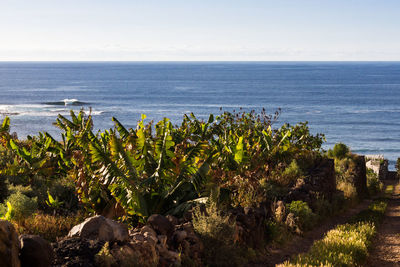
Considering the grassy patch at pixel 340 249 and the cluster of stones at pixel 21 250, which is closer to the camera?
the cluster of stones at pixel 21 250

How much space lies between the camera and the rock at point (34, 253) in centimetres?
604

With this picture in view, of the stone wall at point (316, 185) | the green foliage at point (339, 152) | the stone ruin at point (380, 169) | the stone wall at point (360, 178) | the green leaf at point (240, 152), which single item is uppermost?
the green leaf at point (240, 152)

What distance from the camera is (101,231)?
7285 mm

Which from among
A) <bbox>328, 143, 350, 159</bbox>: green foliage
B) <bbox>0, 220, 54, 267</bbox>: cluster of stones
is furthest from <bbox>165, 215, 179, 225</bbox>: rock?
<bbox>328, 143, 350, 159</bbox>: green foliage

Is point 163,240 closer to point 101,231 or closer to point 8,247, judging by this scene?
point 101,231

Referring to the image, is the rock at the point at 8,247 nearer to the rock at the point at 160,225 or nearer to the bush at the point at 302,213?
the rock at the point at 160,225

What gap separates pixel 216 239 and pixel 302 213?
508 centimetres

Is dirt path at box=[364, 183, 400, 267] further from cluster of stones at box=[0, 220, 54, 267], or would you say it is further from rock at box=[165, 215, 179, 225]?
cluster of stones at box=[0, 220, 54, 267]

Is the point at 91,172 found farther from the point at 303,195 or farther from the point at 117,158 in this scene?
the point at 303,195

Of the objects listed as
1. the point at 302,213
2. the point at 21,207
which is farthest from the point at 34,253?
the point at 302,213

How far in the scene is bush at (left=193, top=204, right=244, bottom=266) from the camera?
8.42 metres

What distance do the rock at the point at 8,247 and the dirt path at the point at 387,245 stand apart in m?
7.48

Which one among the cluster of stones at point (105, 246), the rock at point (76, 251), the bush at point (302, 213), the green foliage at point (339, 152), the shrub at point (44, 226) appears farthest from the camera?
the green foliage at point (339, 152)

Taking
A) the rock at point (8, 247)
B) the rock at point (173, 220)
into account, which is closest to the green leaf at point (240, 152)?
the rock at point (173, 220)
